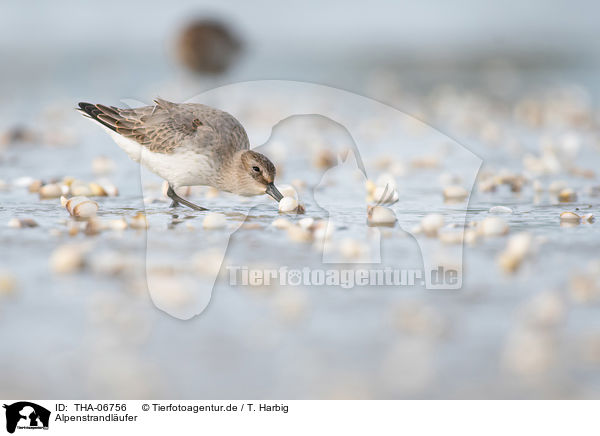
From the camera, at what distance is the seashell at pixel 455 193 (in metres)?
5.18

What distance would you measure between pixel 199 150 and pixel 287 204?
617 mm

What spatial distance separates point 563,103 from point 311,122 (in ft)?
12.0

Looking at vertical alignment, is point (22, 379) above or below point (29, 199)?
below

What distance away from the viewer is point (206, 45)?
1045cm

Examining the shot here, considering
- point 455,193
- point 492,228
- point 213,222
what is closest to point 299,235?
point 213,222

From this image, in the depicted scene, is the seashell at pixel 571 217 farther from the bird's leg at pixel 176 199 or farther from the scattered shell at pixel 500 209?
the bird's leg at pixel 176 199

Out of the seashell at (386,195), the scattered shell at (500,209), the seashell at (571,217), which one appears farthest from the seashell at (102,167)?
the seashell at (571,217)

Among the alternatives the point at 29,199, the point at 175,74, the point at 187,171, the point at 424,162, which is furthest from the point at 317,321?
the point at 175,74

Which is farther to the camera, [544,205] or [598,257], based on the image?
[544,205]

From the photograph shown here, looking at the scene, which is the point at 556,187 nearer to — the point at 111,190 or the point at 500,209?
the point at 500,209

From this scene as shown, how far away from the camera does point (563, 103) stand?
10.3m

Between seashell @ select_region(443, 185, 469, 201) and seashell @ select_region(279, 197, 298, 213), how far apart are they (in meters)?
1.17
